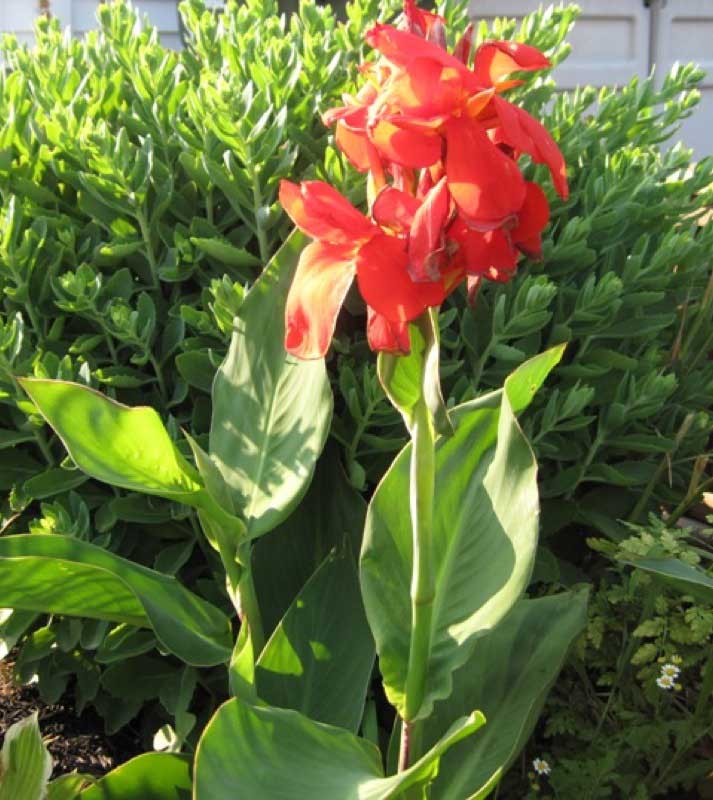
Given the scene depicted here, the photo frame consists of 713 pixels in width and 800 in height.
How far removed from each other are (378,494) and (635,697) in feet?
2.23

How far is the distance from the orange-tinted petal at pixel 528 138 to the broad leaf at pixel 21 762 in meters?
0.91

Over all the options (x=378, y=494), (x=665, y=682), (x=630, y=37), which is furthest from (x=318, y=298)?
(x=630, y=37)

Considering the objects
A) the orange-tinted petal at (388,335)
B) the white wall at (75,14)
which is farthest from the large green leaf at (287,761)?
the white wall at (75,14)

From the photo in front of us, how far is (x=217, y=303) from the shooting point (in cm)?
145

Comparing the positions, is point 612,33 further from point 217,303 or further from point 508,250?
point 508,250

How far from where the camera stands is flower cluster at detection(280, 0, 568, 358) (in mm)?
862

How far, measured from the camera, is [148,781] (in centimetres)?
136

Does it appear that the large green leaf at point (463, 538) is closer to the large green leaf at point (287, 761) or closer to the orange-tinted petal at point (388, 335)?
the large green leaf at point (287, 761)

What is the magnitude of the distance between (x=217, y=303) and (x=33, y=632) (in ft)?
2.15

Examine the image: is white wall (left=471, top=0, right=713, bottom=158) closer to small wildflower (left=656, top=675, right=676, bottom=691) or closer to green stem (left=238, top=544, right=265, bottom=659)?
small wildflower (left=656, top=675, right=676, bottom=691)

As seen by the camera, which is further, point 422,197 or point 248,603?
point 248,603

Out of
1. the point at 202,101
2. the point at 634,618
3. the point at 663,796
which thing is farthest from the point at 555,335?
the point at 663,796

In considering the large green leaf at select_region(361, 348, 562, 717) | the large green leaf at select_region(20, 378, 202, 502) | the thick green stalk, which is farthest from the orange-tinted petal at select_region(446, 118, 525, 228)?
the large green leaf at select_region(20, 378, 202, 502)

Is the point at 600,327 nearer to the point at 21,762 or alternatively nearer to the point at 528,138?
the point at 528,138
